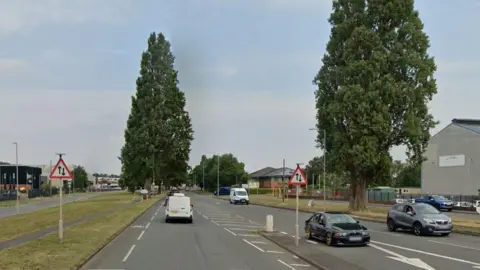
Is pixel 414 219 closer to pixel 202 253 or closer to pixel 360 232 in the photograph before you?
pixel 360 232

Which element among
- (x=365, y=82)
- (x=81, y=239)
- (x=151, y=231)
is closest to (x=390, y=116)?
(x=365, y=82)

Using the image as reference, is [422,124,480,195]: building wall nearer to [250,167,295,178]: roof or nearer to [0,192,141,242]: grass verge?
[0,192,141,242]: grass verge

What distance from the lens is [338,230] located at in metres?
22.1

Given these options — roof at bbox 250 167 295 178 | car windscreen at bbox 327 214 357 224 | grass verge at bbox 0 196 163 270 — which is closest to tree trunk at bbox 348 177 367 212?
car windscreen at bbox 327 214 357 224

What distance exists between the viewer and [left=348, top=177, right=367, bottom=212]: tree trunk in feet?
162

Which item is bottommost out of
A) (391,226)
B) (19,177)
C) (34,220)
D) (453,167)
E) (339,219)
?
(19,177)

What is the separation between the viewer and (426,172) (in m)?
84.1

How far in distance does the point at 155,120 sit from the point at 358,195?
4634 cm

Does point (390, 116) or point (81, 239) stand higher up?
point (390, 116)

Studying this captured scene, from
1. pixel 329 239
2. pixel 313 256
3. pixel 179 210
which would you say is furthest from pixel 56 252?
pixel 179 210

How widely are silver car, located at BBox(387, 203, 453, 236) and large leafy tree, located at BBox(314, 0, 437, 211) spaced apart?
16.5 metres

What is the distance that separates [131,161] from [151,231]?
65.4m

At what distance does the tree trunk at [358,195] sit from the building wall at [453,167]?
24.3 meters

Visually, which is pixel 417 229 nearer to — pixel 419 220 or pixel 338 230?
pixel 419 220
